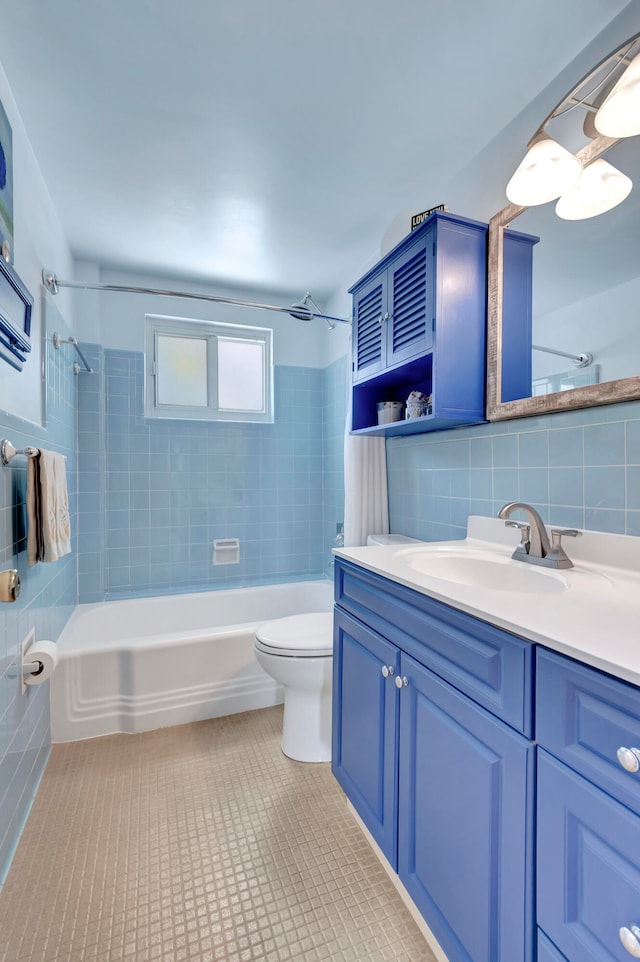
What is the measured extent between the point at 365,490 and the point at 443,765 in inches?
54.2

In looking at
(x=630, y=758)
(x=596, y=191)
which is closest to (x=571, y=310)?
(x=596, y=191)

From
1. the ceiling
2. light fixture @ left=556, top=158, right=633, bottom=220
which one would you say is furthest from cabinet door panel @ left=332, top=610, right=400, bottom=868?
the ceiling

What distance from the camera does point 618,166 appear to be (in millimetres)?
1103

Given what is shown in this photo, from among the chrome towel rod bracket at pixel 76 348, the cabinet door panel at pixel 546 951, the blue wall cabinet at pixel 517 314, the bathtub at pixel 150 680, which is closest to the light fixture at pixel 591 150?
the blue wall cabinet at pixel 517 314

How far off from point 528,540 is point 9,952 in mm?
1690

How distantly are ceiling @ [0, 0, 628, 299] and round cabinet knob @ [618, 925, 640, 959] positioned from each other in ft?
6.21

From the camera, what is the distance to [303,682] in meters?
1.70

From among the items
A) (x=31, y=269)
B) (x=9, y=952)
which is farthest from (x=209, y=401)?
(x=9, y=952)

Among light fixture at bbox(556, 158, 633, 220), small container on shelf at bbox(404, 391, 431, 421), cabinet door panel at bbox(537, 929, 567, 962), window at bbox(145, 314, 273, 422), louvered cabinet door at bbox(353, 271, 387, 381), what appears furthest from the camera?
window at bbox(145, 314, 273, 422)

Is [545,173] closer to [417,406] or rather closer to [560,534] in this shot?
[417,406]

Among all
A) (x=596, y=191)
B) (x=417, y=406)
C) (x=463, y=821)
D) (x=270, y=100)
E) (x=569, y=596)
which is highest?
(x=270, y=100)

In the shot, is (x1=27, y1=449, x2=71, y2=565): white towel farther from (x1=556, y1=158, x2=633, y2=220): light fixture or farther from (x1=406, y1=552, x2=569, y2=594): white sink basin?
(x1=556, y1=158, x2=633, y2=220): light fixture

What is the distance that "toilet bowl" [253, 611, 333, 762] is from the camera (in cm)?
168

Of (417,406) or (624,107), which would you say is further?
(417,406)
